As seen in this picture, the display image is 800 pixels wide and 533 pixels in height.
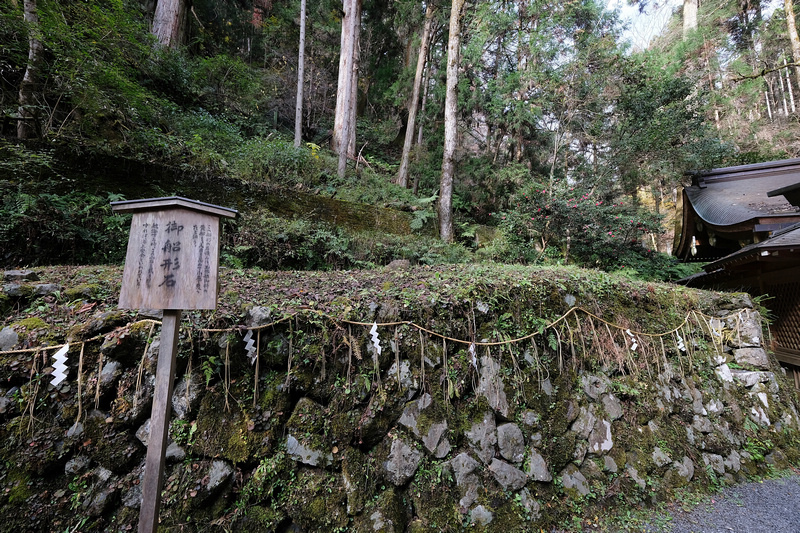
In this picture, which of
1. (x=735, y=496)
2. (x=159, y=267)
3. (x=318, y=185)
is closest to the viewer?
(x=159, y=267)

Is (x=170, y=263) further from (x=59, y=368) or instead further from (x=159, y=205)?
(x=59, y=368)

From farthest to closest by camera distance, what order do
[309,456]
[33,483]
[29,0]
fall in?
[29,0] < [309,456] < [33,483]

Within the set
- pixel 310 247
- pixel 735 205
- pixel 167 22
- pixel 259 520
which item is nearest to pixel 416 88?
pixel 167 22

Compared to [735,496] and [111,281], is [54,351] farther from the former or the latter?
[735,496]

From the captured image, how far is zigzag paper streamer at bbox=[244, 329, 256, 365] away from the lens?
2.62 metres

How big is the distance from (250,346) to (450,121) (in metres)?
7.90

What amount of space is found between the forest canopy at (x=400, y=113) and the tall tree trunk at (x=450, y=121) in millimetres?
44

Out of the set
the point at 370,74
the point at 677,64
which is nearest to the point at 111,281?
the point at 370,74

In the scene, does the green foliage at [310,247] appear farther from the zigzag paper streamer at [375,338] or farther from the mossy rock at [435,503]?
the mossy rock at [435,503]

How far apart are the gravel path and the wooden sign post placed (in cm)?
446

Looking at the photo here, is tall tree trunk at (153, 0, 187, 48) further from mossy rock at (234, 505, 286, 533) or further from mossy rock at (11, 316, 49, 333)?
mossy rock at (234, 505, 286, 533)

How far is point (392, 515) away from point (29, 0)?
336 inches

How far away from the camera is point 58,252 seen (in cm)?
413

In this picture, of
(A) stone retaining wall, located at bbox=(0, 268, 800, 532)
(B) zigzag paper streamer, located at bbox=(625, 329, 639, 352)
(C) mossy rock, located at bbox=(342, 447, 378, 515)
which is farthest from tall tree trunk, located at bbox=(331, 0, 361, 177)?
(C) mossy rock, located at bbox=(342, 447, 378, 515)
